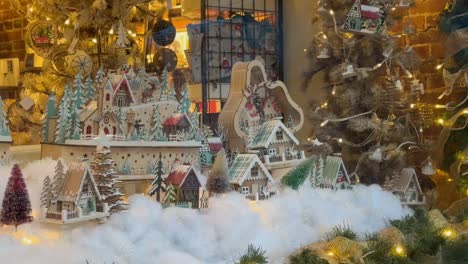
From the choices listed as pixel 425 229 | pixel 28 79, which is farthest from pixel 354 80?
pixel 28 79

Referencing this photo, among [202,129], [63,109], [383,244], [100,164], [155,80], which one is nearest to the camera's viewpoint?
[100,164]

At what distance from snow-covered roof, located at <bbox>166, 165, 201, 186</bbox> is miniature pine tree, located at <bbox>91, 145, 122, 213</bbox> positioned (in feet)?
0.79

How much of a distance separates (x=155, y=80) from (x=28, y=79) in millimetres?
483

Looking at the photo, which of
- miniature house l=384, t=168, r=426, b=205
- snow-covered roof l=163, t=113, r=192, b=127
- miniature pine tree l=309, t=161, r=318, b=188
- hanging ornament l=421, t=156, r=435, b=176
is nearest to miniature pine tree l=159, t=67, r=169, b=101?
snow-covered roof l=163, t=113, r=192, b=127

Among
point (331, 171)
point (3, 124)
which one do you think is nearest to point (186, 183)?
point (3, 124)

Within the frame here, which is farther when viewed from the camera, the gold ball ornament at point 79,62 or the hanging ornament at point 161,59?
the hanging ornament at point 161,59

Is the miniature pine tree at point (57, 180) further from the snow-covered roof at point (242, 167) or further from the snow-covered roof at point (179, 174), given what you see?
the snow-covered roof at point (242, 167)

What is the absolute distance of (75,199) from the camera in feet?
6.08

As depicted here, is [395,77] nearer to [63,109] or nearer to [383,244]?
[383,244]

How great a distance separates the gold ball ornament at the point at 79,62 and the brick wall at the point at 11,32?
1.42 m

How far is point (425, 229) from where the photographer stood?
2711 mm

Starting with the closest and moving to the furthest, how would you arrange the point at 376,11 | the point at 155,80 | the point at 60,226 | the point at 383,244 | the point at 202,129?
the point at 60,226 < the point at 383,244 < the point at 155,80 < the point at 202,129 < the point at 376,11

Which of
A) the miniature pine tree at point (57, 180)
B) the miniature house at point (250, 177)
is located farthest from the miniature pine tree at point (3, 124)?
the miniature house at point (250, 177)

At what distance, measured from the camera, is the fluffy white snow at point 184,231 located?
179cm
